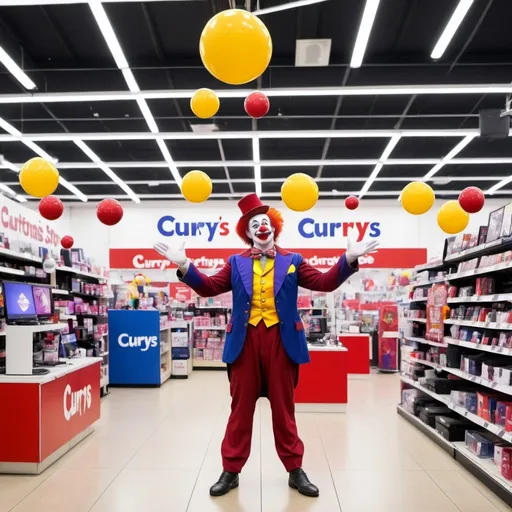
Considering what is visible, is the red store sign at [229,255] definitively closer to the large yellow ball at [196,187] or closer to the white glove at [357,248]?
the large yellow ball at [196,187]

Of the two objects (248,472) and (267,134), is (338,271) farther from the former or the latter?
(267,134)

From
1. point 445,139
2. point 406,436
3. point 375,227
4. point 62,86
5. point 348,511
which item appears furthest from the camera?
point 375,227

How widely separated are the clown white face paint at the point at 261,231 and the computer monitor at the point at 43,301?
6.76ft

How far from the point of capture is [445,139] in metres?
11.1

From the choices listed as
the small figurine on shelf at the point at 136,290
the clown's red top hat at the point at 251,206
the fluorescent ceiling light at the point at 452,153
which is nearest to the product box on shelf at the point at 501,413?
the clown's red top hat at the point at 251,206

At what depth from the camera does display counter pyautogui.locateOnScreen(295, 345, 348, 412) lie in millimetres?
6562

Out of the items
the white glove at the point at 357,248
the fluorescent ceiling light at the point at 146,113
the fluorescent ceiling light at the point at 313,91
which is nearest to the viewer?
the white glove at the point at 357,248

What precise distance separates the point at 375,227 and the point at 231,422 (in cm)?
1066

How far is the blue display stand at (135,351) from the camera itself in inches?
333

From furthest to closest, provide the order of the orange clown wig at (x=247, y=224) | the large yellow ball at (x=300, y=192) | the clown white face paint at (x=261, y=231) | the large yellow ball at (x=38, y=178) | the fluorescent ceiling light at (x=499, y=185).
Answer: the fluorescent ceiling light at (x=499, y=185)
the large yellow ball at (x=300, y=192)
the large yellow ball at (x=38, y=178)
the orange clown wig at (x=247, y=224)
the clown white face paint at (x=261, y=231)

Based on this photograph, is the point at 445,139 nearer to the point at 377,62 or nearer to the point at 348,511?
the point at 377,62

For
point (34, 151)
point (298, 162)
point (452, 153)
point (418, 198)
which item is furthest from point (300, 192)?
point (34, 151)

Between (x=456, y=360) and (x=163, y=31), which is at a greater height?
(x=163, y=31)

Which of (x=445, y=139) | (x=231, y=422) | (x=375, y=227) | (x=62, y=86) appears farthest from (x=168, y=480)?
(x=375, y=227)
